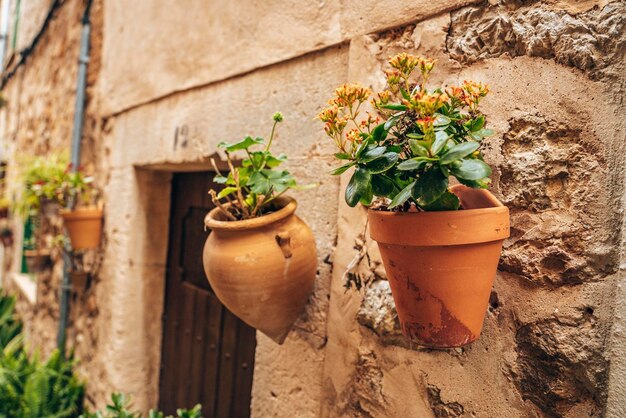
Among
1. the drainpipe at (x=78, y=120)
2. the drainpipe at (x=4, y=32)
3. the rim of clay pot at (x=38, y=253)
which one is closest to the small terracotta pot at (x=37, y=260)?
the rim of clay pot at (x=38, y=253)

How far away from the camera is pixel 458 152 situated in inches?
29.0

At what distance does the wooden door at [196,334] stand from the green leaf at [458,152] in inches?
56.9

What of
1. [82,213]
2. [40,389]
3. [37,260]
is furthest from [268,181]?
[37,260]

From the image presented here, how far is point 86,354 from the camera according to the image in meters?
3.04

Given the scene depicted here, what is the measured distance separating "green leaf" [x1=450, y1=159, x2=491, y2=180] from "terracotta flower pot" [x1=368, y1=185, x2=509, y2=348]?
0.10m

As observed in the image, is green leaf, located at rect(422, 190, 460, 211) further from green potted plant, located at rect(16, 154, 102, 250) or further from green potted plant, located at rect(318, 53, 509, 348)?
green potted plant, located at rect(16, 154, 102, 250)

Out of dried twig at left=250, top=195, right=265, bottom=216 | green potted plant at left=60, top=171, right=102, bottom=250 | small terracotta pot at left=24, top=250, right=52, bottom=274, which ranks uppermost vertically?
dried twig at left=250, top=195, right=265, bottom=216

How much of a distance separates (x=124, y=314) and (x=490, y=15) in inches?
93.8

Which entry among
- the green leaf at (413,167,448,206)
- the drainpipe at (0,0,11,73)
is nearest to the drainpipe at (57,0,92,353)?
the green leaf at (413,167,448,206)

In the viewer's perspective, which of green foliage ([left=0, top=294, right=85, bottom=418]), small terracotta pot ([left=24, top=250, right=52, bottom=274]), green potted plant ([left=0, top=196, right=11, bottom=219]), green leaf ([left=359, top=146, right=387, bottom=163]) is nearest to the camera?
green leaf ([left=359, top=146, right=387, bottom=163])

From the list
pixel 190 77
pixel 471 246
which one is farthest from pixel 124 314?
pixel 471 246

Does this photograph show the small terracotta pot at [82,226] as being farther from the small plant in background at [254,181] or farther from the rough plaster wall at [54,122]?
the small plant in background at [254,181]

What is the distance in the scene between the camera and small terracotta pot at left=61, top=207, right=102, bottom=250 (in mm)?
2816

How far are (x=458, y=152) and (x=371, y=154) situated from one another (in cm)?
16
